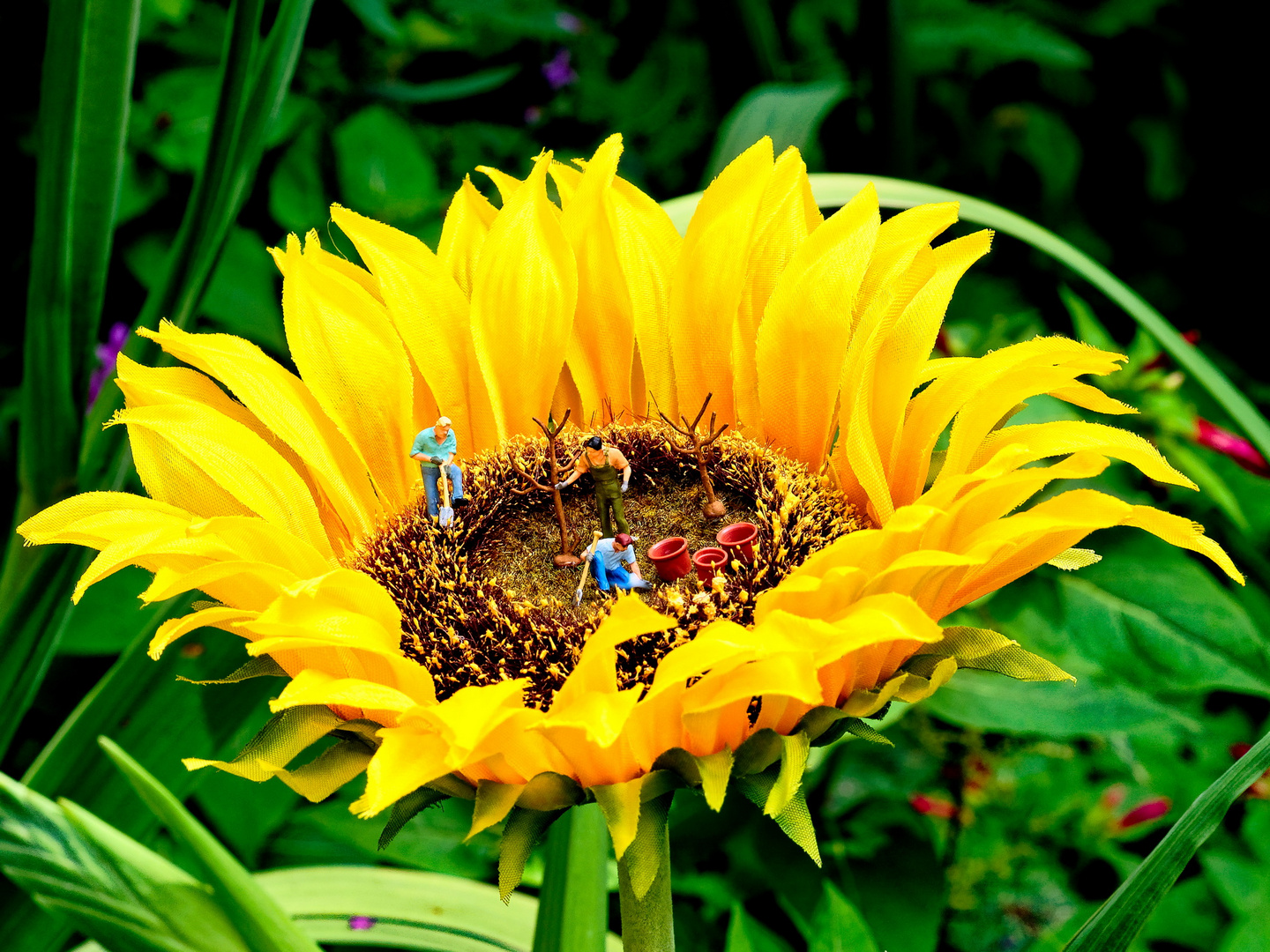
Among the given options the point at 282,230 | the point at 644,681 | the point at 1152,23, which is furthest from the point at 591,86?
the point at 644,681

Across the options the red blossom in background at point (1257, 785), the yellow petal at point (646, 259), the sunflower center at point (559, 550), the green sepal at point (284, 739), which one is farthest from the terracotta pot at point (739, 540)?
the red blossom in background at point (1257, 785)

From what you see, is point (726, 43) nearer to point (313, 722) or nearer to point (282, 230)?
point (282, 230)

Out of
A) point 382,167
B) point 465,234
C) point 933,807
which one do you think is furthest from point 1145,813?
point 382,167

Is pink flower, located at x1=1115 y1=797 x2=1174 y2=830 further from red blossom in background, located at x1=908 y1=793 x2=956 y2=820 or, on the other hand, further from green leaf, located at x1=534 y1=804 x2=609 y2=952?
green leaf, located at x1=534 y1=804 x2=609 y2=952

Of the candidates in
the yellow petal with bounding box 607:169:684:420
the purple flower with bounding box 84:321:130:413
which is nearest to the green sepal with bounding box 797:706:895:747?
the yellow petal with bounding box 607:169:684:420

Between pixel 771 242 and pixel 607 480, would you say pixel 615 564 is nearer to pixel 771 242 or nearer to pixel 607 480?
pixel 607 480

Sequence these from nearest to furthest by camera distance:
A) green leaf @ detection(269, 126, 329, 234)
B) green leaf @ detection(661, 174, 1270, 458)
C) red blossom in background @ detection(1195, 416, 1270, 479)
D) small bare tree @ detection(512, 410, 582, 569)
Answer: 1. small bare tree @ detection(512, 410, 582, 569)
2. green leaf @ detection(661, 174, 1270, 458)
3. red blossom in background @ detection(1195, 416, 1270, 479)
4. green leaf @ detection(269, 126, 329, 234)

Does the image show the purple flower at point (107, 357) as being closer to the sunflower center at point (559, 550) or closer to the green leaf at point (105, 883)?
Answer: the sunflower center at point (559, 550)
